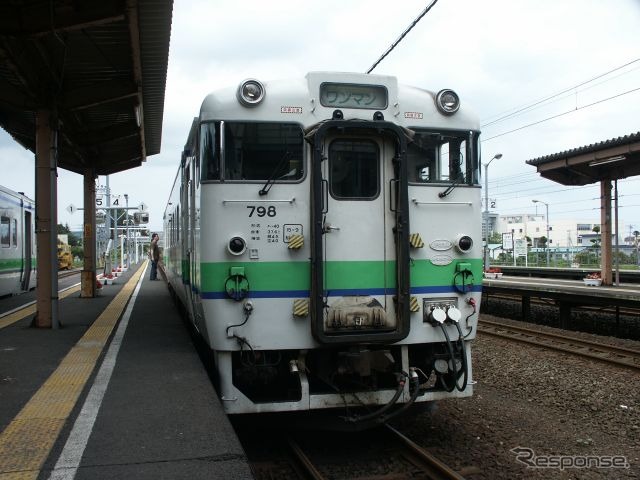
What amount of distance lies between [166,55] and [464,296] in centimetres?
632

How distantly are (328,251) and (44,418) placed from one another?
8.81 ft

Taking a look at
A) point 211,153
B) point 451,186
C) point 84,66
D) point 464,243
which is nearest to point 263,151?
point 211,153

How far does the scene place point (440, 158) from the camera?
5.86m

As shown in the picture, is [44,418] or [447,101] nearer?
[44,418]

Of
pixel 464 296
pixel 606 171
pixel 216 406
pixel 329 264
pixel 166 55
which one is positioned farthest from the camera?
pixel 606 171

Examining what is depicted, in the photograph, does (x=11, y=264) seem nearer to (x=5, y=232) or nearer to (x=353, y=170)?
(x=5, y=232)

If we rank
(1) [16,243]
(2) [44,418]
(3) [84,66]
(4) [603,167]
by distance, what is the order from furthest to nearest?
1. (4) [603,167]
2. (1) [16,243]
3. (3) [84,66]
4. (2) [44,418]

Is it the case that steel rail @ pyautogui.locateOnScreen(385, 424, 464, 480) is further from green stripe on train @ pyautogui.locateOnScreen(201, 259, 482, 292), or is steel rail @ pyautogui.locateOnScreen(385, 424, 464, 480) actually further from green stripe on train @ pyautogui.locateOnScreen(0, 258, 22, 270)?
green stripe on train @ pyautogui.locateOnScreen(0, 258, 22, 270)

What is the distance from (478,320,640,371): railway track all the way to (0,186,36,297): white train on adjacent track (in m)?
11.9

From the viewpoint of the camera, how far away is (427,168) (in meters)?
A: 5.82

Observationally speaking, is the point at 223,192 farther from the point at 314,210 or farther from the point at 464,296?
the point at 464,296

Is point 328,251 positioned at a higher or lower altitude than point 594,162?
lower

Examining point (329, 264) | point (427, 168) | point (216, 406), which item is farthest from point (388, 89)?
point (216, 406)

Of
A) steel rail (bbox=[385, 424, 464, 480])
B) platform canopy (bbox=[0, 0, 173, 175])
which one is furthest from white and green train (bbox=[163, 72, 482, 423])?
platform canopy (bbox=[0, 0, 173, 175])
